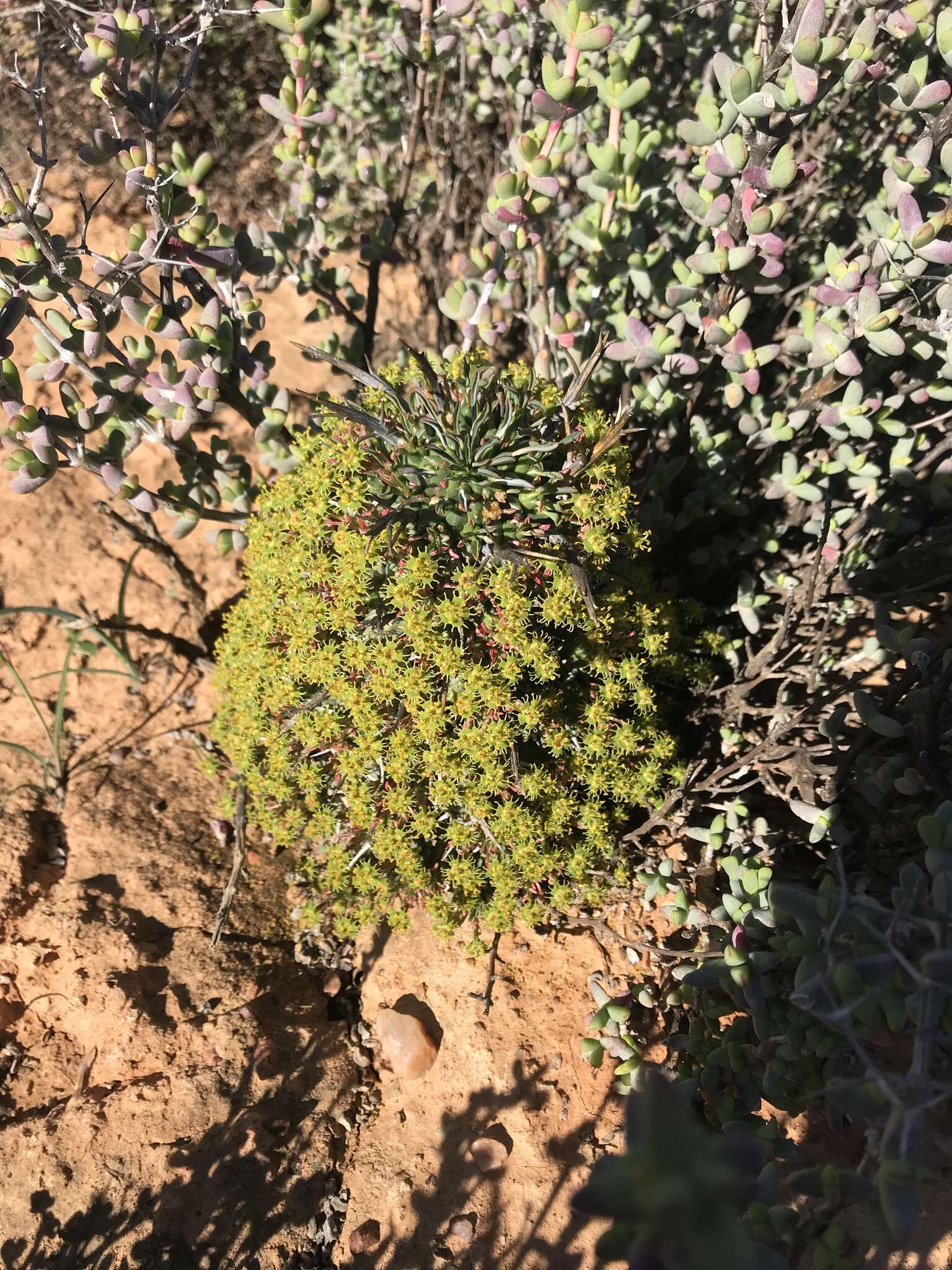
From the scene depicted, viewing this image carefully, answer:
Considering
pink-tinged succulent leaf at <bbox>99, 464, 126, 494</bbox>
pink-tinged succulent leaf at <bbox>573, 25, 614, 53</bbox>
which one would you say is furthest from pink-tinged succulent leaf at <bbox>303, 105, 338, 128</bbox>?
pink-tinged succulent leaf at <bbox>99, 464, 126, 494</bbox>

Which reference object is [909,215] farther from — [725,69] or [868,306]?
[725,69]

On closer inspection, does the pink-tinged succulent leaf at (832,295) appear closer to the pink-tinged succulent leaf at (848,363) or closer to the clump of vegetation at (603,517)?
the clump of vegetation at (603,517)

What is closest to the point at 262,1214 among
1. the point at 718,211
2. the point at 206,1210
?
the point at 206,1210

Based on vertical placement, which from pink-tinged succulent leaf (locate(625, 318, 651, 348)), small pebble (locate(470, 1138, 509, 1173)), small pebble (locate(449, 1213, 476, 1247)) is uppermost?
pink-tinged succulent leaf (locate(625, 318, 651, 348))

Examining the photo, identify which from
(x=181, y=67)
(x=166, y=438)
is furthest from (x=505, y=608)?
(x=181, y=67)

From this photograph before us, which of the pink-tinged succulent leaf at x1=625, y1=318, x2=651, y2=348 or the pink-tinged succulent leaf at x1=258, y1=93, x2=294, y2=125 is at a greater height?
the pink-tinged succulent leaf at x1=258, y1=93, x2=294, y2=125

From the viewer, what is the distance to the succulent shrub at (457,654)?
75.6 inches

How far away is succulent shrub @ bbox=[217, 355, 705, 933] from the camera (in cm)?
192

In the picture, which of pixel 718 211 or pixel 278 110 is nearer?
pixel 718 211

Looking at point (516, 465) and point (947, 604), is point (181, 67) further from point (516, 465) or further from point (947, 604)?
point (947, 604)

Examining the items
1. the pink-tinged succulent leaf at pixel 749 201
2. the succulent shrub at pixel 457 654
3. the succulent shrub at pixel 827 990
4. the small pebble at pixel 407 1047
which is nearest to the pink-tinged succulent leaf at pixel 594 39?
the pink-tinged succulent leaf at pixel 749 201

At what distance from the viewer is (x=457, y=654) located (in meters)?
1.86

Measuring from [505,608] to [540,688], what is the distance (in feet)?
0.96

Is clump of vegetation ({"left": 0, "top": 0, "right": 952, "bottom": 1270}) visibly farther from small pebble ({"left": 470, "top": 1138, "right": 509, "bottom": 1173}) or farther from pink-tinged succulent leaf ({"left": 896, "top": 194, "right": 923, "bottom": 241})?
small pebble ({"left": 470, "top": 1138, "right": 509, "bottom": 1173})
